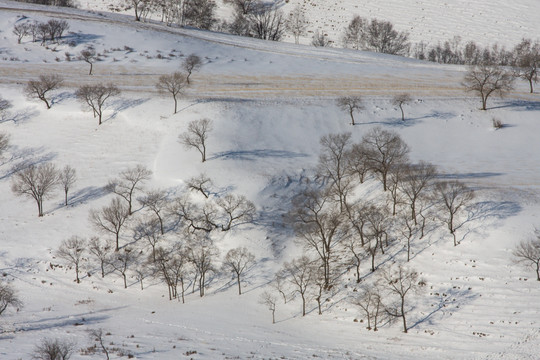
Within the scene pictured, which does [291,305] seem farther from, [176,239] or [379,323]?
[176,239]

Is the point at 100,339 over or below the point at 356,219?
below

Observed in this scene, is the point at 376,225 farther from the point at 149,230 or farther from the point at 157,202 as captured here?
the point at 149,230

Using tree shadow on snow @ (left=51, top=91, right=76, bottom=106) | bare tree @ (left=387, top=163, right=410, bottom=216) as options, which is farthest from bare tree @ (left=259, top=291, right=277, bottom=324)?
tree shadow on snow @ (left=51, top=91, right=76, bottom=106)

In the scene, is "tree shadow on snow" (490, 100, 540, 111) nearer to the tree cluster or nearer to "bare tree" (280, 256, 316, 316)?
the tree cluster

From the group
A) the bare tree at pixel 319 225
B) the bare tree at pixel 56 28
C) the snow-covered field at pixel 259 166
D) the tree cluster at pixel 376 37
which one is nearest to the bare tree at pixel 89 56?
the snow-covered field at pixel 259 166

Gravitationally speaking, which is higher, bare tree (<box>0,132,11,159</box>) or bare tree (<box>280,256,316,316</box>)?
bare tree (<box>0,132,11,159</box>)

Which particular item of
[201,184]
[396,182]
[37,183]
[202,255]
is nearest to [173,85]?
[201,184]
